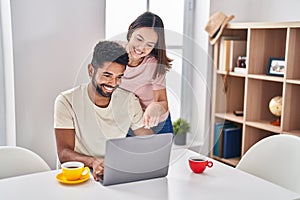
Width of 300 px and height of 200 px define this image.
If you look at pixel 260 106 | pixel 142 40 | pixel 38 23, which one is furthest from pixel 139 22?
pixel 260 106

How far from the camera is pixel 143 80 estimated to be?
1347mm

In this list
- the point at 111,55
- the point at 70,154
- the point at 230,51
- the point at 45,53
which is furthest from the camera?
the point at 230,51

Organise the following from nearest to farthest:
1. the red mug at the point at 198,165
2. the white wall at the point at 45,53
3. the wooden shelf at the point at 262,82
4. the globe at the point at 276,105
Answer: the red mug at the point at 198,165
the white wall at the point at 45,53
the wooden shelf at the point at 262,82
the globe at the point at 276,105

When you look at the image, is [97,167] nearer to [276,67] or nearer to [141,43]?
[141,43]

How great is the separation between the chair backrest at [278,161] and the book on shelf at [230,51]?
127 cm

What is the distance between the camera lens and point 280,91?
9.85 feet

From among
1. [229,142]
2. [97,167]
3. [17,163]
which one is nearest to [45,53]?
[17,163]

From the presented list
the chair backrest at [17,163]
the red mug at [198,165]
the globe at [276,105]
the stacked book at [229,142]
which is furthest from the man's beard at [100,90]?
the stacked book at [229,142]

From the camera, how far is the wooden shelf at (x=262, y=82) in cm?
259

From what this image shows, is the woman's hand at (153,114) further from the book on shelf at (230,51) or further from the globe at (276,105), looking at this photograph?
the book on shelf at (230,51)

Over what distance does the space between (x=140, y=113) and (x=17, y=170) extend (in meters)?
0.71

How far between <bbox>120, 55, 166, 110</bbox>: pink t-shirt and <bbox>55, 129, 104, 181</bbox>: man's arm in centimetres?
28

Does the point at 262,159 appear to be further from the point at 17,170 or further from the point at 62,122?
the point at 17,170

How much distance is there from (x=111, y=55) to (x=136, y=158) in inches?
15.3
